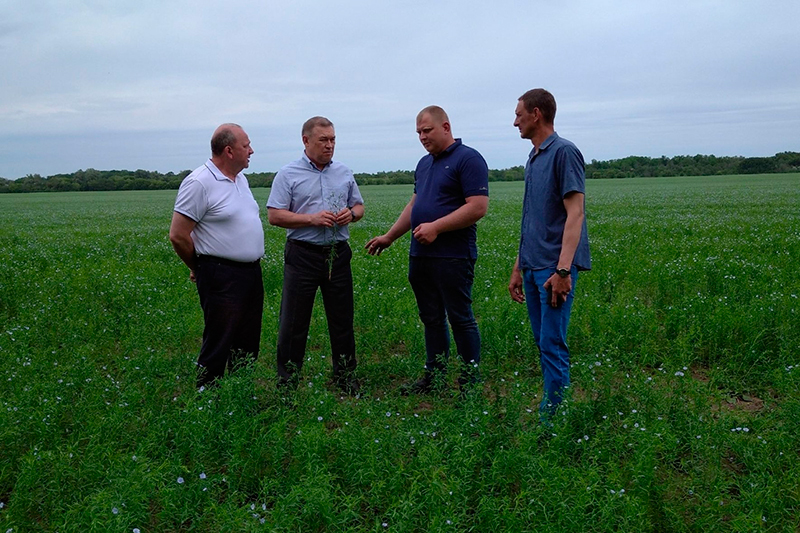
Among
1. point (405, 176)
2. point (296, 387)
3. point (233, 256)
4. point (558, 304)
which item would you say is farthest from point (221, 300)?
point (405, 176)

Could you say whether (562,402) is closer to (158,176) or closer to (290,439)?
(290,439)

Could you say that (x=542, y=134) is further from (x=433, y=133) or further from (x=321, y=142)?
(x=321, y=142)

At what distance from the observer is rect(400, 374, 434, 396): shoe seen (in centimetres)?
568

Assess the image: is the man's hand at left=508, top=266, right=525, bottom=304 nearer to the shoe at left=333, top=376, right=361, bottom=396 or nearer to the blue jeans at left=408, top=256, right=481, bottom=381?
the blue jeans at left=408, top=256, right=481, bottom=381

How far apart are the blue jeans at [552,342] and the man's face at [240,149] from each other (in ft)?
8.24

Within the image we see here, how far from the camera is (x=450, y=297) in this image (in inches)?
209

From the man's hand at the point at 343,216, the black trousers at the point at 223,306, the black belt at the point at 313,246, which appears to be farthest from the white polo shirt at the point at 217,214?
the man's hand at the point at 343,216

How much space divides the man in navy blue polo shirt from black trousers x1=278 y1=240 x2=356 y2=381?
0.70 meters

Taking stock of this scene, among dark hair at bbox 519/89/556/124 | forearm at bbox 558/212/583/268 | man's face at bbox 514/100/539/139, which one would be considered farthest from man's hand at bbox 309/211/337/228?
forearm at bbox 558/212/583/268

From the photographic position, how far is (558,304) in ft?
14.4

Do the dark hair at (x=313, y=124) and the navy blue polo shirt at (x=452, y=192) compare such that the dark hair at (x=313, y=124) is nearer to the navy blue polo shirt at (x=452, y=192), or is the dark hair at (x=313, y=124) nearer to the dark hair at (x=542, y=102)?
the navy blue polo shirt at (x=452, y=192)

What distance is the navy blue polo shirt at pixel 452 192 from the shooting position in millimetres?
5195

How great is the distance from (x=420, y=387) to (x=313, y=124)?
2.58 m

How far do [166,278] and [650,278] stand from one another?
26.8 ft
